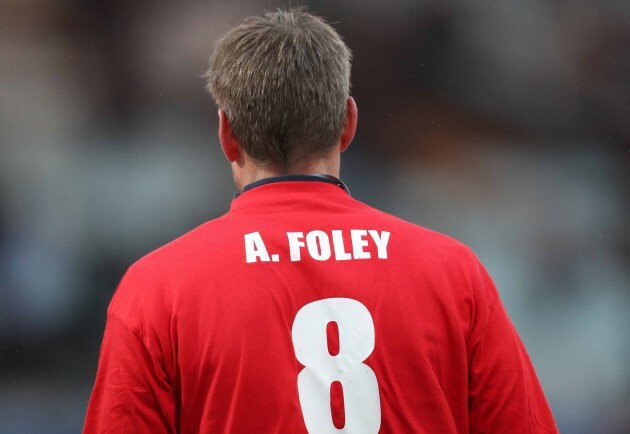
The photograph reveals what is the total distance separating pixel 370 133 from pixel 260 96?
282cm

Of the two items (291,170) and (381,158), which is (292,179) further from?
(381,158)

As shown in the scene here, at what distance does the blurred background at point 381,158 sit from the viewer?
362 centimetres

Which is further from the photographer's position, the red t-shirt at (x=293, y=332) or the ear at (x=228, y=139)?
the ear at (x=228, y=139)

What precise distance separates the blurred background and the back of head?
2.63 metres

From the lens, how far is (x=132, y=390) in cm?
93

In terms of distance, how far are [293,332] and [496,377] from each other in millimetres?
254

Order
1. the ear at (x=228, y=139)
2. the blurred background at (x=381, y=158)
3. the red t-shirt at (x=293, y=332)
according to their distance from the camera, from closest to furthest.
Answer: the red t-shirt at (x=293, y=332) → the ear at (x=228, y=139) → the blurred background at (x=381, y=158)

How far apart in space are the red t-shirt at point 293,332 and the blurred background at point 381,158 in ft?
8.84

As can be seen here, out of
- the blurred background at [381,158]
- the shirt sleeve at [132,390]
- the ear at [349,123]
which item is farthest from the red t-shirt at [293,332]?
the blurred background at [381,158]

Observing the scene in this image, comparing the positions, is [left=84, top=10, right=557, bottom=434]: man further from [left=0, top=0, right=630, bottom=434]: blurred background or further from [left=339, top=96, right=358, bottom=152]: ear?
[left=0, top=0, right=630, bottom=434]: blurred background

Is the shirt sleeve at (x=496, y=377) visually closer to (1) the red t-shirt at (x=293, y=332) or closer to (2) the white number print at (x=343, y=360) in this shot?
(1) the red t-shirt at (x=293, y=332)

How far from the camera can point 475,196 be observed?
12.7 ft

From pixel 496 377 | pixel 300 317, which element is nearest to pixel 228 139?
pixel 300 317

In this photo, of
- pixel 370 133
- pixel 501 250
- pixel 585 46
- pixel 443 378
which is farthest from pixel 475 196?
pixel 443 378
